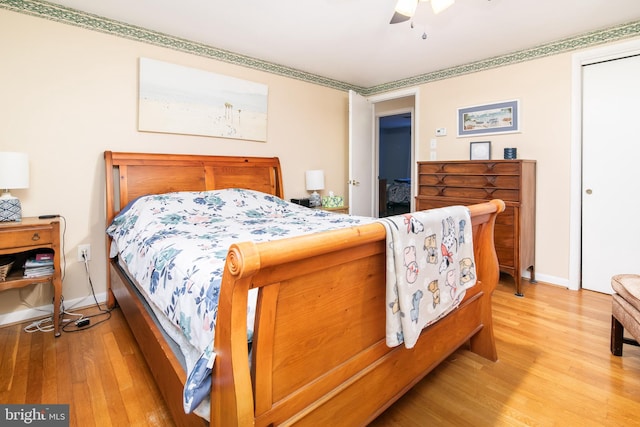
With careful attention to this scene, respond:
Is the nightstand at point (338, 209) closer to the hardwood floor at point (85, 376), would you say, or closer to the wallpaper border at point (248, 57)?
the wallpaper border at point (248, 57)

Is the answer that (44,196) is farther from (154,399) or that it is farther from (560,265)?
(560,265)

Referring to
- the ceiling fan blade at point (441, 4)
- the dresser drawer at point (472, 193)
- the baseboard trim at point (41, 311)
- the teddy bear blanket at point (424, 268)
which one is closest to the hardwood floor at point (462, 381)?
the baseboard trim at point (41, 311)

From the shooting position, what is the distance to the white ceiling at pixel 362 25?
7.80 ft

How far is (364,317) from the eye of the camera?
1205 mm

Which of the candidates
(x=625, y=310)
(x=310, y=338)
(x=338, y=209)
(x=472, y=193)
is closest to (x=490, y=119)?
(x=472, y=193)

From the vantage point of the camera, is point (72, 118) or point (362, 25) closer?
point (72, 118)

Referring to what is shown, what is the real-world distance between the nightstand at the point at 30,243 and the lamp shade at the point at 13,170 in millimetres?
243

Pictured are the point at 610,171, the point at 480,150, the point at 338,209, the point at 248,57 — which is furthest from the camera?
the point at 338,209

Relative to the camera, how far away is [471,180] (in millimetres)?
3219

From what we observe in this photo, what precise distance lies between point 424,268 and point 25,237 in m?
2.35

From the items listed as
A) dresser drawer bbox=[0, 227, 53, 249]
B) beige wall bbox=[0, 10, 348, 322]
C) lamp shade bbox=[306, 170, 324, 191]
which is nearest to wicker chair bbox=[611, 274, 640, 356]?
lamp shade bbox=[306, 170, 324, 191]

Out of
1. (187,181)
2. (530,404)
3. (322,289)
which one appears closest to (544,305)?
(530,404)

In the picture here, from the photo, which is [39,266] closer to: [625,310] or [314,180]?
[314,180]

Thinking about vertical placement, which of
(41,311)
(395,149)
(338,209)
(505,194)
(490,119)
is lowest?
(41,311)
